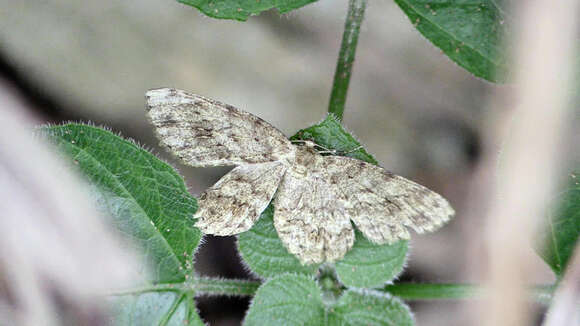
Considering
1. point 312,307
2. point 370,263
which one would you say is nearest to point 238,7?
point 370,263

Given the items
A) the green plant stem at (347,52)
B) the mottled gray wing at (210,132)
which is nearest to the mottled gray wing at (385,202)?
the mottled gray wing at (210,132)

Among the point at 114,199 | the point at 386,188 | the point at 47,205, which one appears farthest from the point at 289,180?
the point at 47,205

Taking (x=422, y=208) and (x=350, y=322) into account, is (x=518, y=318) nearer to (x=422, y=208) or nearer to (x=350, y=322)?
(x=422, y=208)

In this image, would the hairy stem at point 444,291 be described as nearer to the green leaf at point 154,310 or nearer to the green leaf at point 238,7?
the green leaf at point 154,310

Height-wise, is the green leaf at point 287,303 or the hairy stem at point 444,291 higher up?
the hairy stem at point 444,291

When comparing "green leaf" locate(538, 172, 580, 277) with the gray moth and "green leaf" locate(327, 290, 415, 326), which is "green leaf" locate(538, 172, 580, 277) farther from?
"green leaf" locate(327, 290, 415, 326)

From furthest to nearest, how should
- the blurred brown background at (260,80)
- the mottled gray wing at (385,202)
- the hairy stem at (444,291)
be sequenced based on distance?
the blurred brown background at (260,80) → the hairy stem at (444,291) → the mottled gray wing at (385,202)

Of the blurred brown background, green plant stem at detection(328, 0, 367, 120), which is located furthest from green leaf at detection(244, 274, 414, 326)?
the blurred brown background

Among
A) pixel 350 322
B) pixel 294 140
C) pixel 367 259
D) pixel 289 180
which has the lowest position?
pixel 350 322

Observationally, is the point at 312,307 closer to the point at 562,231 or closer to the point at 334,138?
the point at 334,138
